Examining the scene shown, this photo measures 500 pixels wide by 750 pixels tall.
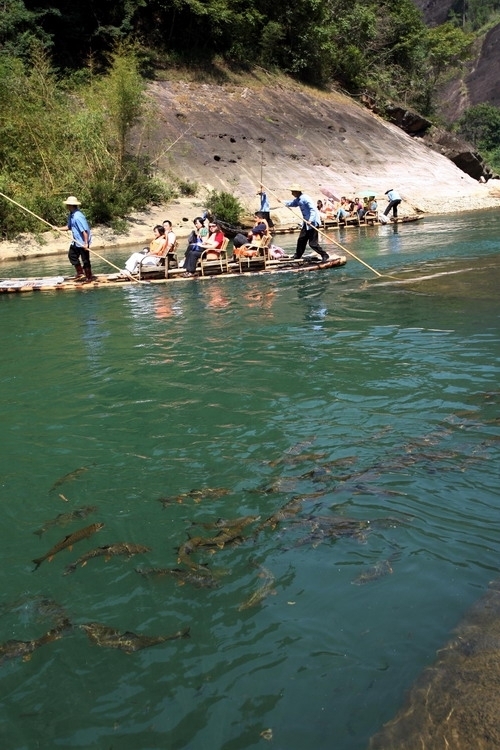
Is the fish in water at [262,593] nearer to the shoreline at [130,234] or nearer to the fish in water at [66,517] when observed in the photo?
the fish in water at [66,517]

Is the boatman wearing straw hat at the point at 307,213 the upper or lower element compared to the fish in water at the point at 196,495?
upper

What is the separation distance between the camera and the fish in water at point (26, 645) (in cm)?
350

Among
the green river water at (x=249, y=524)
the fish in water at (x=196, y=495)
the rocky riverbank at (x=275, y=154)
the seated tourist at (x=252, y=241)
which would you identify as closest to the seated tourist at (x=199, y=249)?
the seated tourist at (x=252, y=241)

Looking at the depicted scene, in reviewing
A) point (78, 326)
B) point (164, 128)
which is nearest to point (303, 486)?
point (78, 326)

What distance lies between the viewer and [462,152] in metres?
50.4

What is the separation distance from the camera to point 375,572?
4.06 m

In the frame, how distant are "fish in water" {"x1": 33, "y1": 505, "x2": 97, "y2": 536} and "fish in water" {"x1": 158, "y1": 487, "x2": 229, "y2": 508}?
0.52m

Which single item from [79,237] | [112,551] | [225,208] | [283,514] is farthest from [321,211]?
[112,551]

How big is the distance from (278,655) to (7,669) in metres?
1.36

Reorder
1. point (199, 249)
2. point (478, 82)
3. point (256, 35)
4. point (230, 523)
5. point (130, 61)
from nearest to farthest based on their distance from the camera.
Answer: point (230, 523), point (199, 249), point (130, 61), point (256, 35), point (478, 82)

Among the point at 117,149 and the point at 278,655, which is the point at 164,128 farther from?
the point at 278,655

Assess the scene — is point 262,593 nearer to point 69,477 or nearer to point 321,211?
point 69,477

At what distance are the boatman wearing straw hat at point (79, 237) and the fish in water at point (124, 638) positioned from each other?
40.1 ft

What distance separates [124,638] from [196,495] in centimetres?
164
